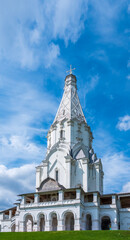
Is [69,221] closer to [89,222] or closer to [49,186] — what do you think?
[89,222]

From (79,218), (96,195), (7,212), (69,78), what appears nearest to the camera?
(79,218)

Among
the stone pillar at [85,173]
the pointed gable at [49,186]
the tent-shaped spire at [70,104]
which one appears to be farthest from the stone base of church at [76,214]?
the tent-shaped spire at [70,104]

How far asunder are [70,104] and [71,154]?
30.5 feet

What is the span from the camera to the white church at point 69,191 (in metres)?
28.6

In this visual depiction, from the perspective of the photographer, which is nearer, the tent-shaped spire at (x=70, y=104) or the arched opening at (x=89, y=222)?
the arched opening at (x=89, y=222)

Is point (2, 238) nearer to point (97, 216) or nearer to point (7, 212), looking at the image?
point (97, 216)

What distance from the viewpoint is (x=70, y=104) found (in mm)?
42500

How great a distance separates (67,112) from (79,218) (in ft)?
61.1

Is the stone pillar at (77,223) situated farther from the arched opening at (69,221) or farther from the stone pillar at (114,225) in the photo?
the stone pillar at (114,225)

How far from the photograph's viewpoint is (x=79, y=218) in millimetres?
27094

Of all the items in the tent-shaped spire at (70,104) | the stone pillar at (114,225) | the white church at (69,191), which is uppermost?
the tent-shaped spire at (70,104)

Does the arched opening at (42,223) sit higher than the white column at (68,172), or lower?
lower

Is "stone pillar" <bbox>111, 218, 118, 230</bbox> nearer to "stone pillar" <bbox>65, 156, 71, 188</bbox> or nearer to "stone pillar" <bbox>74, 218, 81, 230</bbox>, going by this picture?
"stone pillar" <bbox>74, 218, 81, 230</bbox>

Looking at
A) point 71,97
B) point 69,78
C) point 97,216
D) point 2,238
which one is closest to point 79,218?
point 97,216
